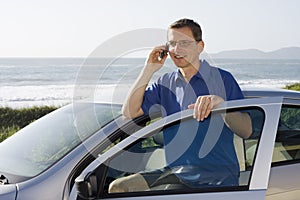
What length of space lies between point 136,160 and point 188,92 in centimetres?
58

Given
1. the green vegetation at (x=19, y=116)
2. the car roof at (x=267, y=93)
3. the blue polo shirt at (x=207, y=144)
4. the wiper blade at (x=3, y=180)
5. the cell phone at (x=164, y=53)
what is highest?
the cell phone at (x=164, y=53)

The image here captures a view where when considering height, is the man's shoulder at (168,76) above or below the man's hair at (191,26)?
below

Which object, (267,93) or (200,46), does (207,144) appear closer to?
(200,46)

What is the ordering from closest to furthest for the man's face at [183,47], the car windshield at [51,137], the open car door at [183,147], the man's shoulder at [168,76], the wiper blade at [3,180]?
1. the open car door at [183,147]
2. the wiper blade at [3,180]
3. the car windshield at [51,137]
4. the man's face at [183,47]
5. the man's shoulder at [168,76]

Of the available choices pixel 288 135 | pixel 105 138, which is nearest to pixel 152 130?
pixel 105 138

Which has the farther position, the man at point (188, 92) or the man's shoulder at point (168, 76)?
the man's shoulder at point (168, 76)

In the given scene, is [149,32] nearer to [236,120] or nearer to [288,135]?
[236,120]

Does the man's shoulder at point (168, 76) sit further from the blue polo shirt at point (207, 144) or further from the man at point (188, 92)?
the blue polo shirt at point (207, 144)

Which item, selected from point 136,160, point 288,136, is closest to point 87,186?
point 136,160

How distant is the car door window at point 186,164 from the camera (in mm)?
2611

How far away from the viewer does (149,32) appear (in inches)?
112

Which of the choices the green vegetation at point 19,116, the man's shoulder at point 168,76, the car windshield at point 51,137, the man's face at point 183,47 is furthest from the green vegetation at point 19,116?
the man's face at point 183,47

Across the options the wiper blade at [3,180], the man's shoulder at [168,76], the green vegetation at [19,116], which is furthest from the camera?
the green vegetation at [19,116]

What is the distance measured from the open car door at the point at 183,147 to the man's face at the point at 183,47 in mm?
439
